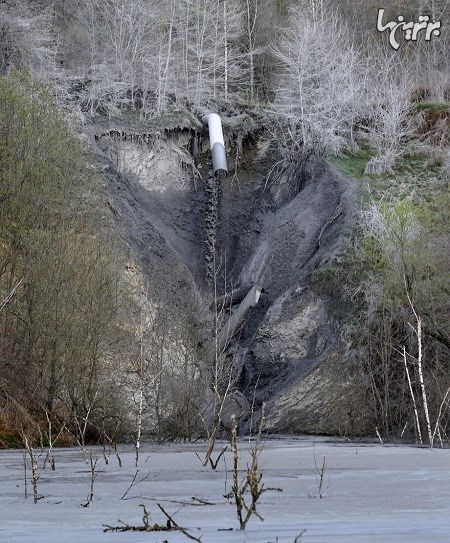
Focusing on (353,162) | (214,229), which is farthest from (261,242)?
(353,162)

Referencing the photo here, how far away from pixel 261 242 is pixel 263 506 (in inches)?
1299

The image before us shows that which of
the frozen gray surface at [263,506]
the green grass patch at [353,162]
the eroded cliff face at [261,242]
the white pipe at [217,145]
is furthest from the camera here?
the white pipe at [217,145]

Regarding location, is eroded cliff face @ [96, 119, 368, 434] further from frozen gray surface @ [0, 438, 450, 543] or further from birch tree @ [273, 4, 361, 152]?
frozen gray surface @ [0, 438, 450, 543]

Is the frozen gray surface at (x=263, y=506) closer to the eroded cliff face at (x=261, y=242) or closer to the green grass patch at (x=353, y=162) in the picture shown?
the eroded cliff face at (x=261, y=242)

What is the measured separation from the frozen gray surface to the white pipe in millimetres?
31900

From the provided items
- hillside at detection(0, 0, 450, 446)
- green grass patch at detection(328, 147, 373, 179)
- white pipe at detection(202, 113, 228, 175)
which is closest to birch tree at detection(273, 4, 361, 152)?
hillside at detection(0, 0, 450, 446)

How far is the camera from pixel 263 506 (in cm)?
702

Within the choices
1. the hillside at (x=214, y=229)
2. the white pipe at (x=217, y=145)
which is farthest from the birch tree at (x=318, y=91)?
the white pipe at (x=217, y=145)

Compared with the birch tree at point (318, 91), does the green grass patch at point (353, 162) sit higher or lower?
lower

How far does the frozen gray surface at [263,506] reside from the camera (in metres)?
5.32

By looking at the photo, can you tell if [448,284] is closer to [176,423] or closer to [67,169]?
[176,423]

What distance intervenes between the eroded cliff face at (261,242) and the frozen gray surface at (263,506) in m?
18.0

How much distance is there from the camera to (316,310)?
3325 centimetres

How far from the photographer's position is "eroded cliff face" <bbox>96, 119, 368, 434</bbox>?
30.0 meters
